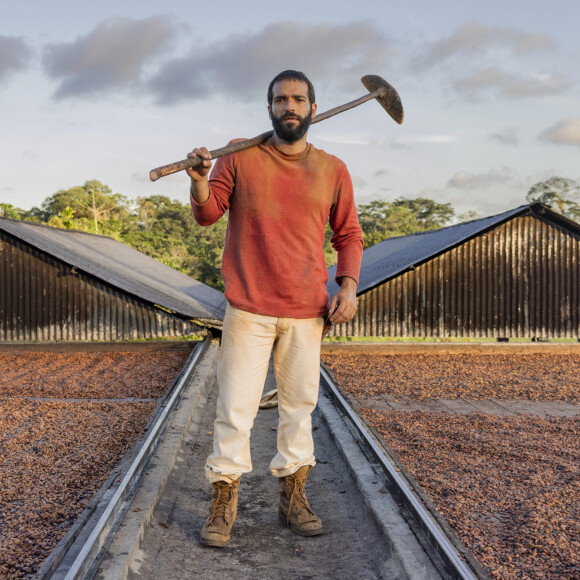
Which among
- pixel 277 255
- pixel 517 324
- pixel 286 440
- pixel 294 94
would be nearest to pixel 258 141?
pixel 294 94

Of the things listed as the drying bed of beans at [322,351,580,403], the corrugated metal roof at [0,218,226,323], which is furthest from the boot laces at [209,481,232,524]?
the corrugated metal roof at [0,218,226,323]

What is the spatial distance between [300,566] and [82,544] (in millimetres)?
1034

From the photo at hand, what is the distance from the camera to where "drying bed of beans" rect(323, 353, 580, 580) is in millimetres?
3068

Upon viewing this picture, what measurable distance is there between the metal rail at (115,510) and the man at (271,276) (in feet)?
1.54

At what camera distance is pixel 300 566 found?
2.98 meters

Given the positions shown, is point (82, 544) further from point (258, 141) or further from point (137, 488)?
point (258, 141)

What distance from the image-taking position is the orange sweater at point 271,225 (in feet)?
9.72

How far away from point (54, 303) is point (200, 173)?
35.0ft

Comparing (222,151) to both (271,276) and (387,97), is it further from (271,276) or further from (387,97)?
(387,97)

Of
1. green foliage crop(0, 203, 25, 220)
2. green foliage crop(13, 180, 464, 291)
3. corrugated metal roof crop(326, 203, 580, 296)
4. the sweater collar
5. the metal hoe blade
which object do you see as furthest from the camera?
green foliage crop(0, 203, 25, 220)

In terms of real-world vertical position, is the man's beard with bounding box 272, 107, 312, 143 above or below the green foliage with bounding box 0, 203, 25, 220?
below

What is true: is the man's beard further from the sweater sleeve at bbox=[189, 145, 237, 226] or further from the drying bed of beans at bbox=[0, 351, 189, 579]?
the drying bed of beans at bbox=[0, 351, 189, 579]

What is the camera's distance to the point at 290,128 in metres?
2.93

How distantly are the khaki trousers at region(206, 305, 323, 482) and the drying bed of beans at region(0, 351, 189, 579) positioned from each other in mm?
1033
